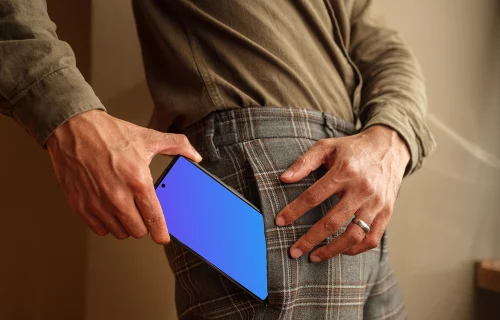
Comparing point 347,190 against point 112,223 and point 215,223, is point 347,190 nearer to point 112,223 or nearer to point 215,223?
point 215,223

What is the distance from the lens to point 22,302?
0.91m

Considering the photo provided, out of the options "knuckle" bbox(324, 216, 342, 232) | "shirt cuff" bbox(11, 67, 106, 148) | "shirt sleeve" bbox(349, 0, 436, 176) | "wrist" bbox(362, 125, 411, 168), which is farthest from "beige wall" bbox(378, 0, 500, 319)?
"shirt cuff" bbox(11, 67, 106, 148)

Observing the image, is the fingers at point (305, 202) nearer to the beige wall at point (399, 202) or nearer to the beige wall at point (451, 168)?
the beige wall at point (399, 202)

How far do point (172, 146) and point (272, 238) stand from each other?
0.16m

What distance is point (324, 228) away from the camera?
0.50 m

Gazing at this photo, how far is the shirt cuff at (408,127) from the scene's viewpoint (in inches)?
22.3

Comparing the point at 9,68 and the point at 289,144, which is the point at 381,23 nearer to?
the point at 289,144

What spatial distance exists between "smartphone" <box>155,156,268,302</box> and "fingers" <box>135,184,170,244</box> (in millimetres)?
33

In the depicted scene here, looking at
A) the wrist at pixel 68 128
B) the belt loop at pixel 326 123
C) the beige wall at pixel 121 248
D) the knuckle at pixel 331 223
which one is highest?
the wrist at pixel 68 128

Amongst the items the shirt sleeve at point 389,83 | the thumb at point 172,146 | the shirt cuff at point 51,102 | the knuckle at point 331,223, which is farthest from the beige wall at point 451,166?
the shirt cuff at point 51,102

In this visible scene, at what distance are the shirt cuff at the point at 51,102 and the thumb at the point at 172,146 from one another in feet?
0.23

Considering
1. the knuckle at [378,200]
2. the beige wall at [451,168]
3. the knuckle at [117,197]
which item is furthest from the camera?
the beige wall at [451,168]

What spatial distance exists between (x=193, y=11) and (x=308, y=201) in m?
0.29

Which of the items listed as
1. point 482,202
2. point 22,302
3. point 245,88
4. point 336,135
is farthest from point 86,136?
point 482,202
